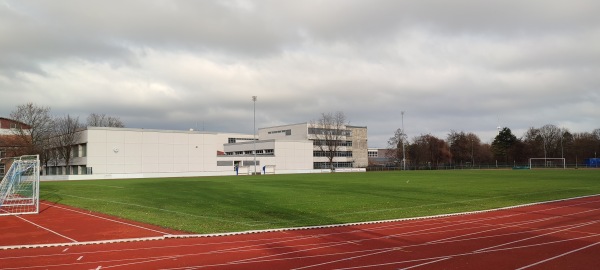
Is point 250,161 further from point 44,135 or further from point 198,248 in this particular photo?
point 198,248

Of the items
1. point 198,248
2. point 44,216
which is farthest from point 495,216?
point 44,216

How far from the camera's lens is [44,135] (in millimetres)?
78125

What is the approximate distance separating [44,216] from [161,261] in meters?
13.9

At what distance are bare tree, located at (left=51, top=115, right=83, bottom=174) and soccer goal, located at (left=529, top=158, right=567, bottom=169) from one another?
10509cm

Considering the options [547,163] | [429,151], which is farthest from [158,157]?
[547,163]

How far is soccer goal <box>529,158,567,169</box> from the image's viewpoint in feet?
366

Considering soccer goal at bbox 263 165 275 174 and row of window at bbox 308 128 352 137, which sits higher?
row of window at bbox 308 128 352 137

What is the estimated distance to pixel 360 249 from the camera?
12.3 meters

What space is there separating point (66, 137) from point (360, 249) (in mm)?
82223

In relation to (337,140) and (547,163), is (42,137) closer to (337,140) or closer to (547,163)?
(337,140)

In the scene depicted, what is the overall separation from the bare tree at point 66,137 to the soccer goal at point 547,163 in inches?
4137

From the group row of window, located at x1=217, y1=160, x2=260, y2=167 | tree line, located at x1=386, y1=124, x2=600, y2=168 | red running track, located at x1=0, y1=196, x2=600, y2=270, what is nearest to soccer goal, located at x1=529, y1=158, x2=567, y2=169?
tree line, located at x1=386, y1=124, x2=600, y2=168

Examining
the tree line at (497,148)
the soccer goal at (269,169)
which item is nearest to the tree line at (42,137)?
the soccer goal at (269,169)

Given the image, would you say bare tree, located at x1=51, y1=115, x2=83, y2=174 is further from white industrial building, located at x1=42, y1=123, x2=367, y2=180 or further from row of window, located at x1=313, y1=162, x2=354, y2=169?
row of window, located at x1=313, y1=162, x2=354, y2=169
